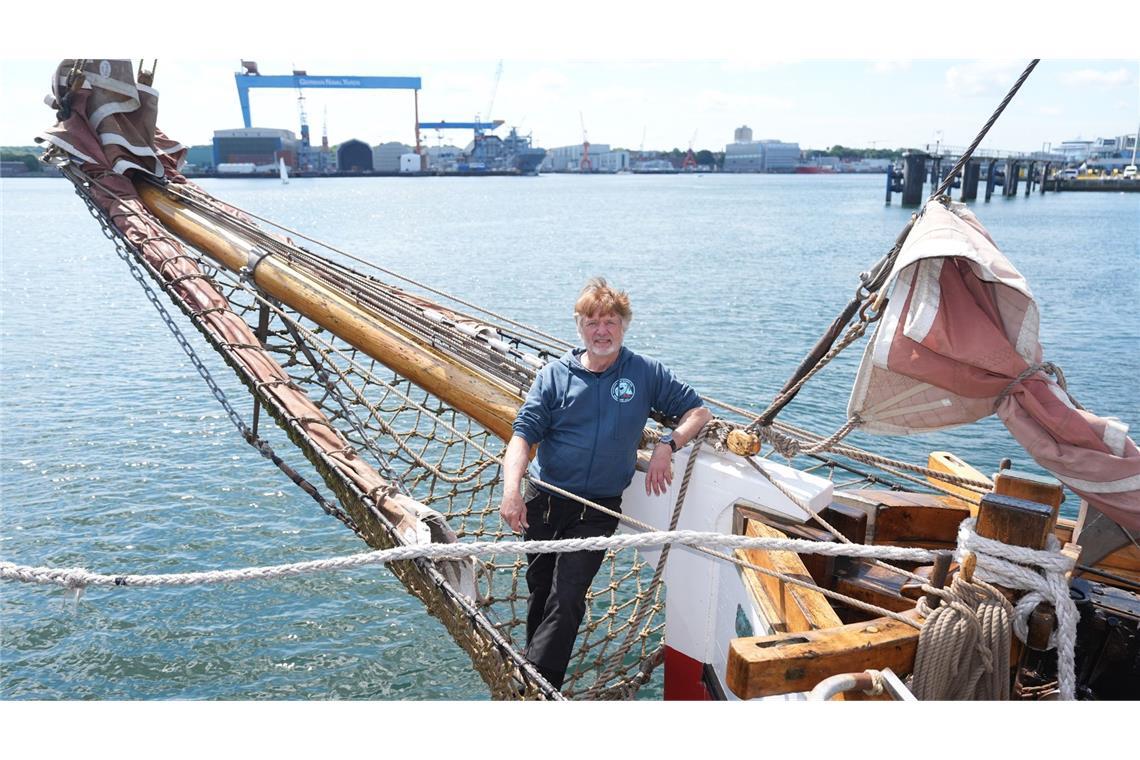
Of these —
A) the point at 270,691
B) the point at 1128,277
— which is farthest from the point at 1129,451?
the point at 1128,277

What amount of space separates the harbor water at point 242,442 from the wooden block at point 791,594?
7.68 ft

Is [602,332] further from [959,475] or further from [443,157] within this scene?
[443,157]

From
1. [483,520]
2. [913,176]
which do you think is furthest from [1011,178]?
[483,520]

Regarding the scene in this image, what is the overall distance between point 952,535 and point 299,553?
508 centimetres

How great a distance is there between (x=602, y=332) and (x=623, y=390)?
0.82 ft

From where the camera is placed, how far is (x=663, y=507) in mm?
3438

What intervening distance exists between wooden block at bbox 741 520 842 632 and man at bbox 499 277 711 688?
0.46 meters

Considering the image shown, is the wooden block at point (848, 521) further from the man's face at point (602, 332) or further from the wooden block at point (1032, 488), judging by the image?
the man's face at point (602, 332)


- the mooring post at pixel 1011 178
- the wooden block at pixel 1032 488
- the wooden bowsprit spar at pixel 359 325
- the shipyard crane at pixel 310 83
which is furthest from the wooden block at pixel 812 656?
the shipyard crane at pixel 310 83

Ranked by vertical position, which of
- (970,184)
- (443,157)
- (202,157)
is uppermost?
(443,157)

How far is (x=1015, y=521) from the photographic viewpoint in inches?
87.7

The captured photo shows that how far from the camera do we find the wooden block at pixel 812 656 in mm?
2094

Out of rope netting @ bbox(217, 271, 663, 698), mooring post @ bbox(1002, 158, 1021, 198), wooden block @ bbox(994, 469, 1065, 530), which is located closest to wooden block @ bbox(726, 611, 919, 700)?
wooden block @ bbox(994, 469, 1065, 530)

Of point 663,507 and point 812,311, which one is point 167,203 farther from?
point 812,311
